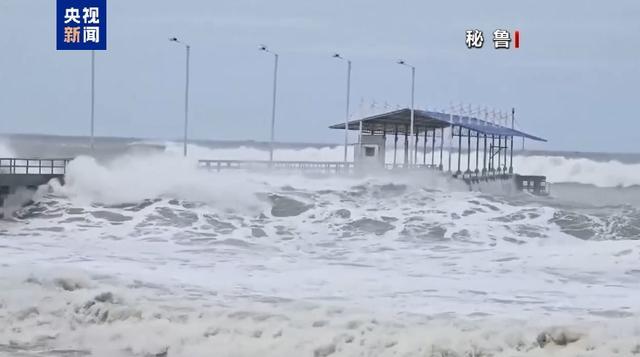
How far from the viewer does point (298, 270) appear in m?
23.3

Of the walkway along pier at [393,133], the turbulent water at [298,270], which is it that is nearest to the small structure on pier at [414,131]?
the walkway along pier at [393,133]

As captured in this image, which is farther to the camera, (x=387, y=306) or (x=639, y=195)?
(x=639, y=195)

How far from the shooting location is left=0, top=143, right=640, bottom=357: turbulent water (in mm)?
14797

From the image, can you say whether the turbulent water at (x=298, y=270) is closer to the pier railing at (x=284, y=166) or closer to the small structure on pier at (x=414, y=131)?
the pier railing at (x=284, y=166)

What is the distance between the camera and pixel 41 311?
55.1 feet

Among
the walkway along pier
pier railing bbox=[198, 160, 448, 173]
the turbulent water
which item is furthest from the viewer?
the walkway along pier

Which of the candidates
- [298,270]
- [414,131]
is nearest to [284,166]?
[414,131]

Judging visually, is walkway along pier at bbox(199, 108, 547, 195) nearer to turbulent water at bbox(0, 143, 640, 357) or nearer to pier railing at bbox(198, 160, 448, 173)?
pier railing at bbox(198, 160, 448, 173)

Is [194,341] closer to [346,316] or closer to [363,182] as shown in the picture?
[346,316]

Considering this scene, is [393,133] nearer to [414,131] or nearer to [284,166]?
[414,131]

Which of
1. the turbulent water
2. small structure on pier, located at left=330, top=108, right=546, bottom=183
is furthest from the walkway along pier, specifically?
the turbulent water

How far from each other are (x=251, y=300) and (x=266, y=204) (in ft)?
63.4

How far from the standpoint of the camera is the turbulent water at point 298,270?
14797 mm

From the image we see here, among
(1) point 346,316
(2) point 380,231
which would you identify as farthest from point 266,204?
(1) point 346,316
